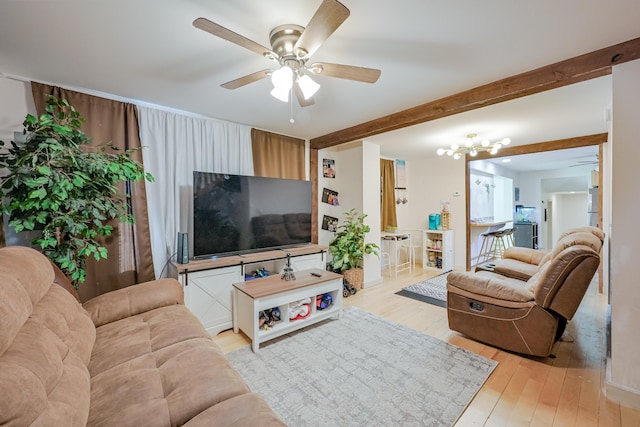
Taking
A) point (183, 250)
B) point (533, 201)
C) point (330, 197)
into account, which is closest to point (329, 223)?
point (330, 197)

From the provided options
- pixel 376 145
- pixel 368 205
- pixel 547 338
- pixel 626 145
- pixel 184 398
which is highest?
pixel 376 145

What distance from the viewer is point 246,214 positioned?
2.94 metres

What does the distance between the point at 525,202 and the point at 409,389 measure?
823cm

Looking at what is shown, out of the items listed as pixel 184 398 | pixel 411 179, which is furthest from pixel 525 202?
pixel 184 398

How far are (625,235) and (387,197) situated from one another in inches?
139

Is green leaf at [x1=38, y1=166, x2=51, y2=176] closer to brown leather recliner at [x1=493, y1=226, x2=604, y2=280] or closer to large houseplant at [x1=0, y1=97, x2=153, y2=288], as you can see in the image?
large houseplant at [x1=0, y1=97, x2=153, y2=288]

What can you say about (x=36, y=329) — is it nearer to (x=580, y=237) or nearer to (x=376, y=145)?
(x=580, y=237)

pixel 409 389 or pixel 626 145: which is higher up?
pixel 626 145

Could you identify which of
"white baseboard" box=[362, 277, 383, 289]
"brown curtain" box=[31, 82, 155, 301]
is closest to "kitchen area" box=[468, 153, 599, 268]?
"white baseboard" box=[362, 277, 383, 289]

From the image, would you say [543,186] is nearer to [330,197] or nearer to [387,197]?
[387,197]

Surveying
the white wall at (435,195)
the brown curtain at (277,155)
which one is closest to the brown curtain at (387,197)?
the white wall at (435,195)

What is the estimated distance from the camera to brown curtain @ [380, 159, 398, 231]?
16.7ft

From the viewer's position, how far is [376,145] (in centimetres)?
420

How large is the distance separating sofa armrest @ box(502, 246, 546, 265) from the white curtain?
3.98 m
